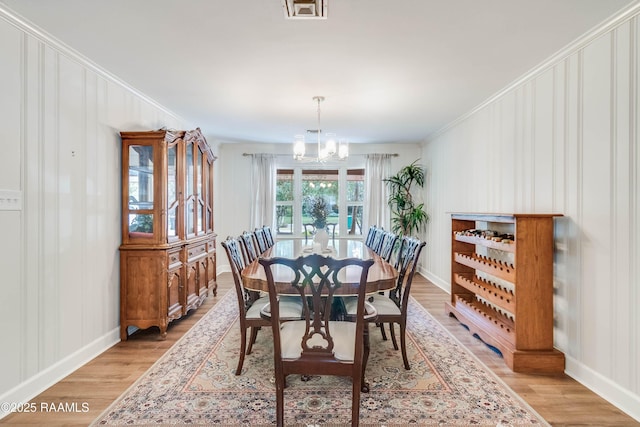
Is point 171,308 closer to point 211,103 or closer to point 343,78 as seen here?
point 211,103

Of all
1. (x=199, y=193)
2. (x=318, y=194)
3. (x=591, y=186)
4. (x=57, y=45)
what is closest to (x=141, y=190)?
(x=199, y=193)

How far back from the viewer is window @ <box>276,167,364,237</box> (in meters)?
5.91

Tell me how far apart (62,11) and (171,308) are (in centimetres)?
245

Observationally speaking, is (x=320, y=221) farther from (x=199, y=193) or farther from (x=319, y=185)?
(x=319, y=185)

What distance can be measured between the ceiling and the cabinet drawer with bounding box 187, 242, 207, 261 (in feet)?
5.37

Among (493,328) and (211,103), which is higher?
(211,103)

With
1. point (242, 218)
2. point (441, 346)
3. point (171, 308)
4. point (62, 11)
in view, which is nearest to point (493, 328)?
point (441, 346)

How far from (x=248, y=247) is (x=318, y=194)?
3175mm

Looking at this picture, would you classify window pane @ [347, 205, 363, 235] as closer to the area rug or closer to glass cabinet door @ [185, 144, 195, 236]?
glass cabinet door @ [185, 144, 195, 236]

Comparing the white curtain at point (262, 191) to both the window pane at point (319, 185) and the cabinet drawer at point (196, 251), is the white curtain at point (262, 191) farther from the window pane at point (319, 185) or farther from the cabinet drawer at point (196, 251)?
the cabinet drawer at point (196, 251)

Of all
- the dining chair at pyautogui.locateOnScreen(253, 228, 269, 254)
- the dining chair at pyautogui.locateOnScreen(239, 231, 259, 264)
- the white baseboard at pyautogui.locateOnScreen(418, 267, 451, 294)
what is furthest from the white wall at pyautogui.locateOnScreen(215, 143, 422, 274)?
the dining chair at pyautogui.locateOnScreen(239, 231, 259, 264)

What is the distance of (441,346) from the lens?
275cm

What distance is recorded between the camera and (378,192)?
5.72 m

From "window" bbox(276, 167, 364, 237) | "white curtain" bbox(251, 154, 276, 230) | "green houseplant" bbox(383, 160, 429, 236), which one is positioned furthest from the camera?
"window" bbox(276, 167, 364, 237)
